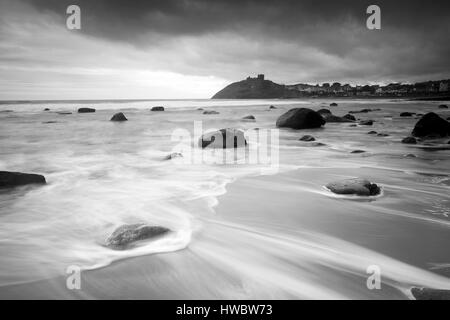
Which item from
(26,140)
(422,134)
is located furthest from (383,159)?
(26,140)

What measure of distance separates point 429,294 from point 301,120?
12131 millimetres

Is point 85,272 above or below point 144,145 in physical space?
below

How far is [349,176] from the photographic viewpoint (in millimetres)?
5035

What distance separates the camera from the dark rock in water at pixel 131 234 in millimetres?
2602

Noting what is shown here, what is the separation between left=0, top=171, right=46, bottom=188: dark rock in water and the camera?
419cm

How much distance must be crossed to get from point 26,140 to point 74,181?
252 inches

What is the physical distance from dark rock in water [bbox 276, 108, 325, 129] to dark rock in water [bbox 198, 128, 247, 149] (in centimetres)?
591

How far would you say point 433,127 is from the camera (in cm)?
955

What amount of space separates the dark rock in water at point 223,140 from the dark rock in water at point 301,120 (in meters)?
5.91

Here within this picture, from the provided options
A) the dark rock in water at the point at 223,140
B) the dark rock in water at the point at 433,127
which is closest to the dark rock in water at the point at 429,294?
the dark rock in water at the point at 223,140

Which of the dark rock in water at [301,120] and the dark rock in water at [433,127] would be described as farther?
the dark rock in water at [301,120]

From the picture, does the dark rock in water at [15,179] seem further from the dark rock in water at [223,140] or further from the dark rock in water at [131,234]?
→ the dark rock in water at [223,140]
